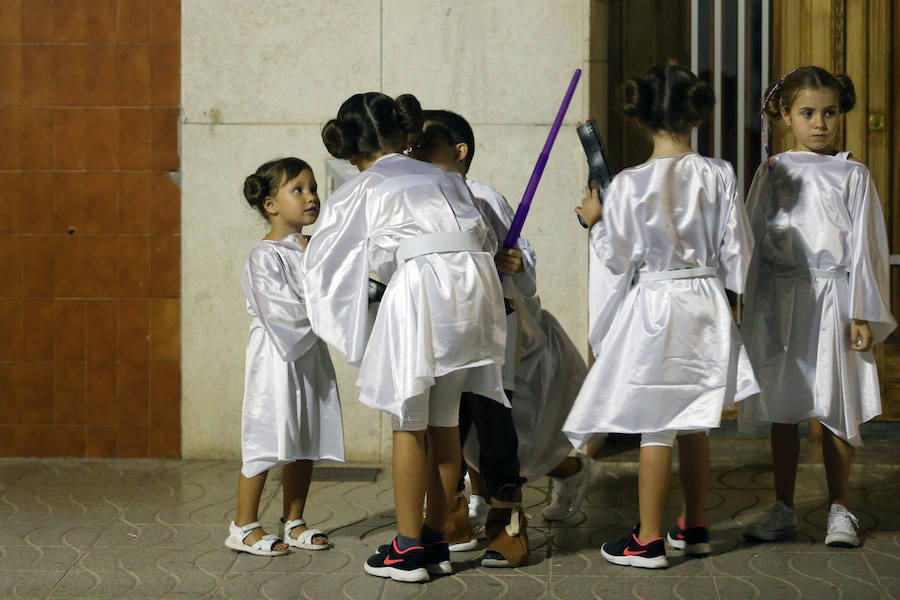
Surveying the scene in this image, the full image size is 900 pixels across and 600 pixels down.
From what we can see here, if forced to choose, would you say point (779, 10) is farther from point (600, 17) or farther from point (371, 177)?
point (371, 177)

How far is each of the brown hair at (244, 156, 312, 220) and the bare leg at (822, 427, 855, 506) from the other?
6.58ft

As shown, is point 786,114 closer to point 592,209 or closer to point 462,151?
point 592,209

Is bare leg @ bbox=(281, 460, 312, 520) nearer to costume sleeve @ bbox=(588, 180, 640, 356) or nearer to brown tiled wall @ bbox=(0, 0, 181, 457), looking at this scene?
costume sleeve @ bbox=(588, 180, 640, 356)

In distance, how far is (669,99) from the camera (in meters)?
3.50

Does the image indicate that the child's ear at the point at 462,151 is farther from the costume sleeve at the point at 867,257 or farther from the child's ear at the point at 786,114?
the costume sleeve at the point at 867,257

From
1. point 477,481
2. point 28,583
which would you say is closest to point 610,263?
point 477,481

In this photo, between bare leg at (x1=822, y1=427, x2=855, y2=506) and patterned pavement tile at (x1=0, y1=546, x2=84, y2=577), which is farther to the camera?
bare leg at (x1=822, y1=427, x2=855, y2=506)

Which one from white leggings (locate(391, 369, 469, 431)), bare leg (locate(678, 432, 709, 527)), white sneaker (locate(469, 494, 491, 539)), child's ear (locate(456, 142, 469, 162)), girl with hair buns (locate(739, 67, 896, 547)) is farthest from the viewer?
white sneaker (locate(469, 494, 491, 539))

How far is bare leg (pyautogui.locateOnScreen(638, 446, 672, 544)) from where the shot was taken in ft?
11.6

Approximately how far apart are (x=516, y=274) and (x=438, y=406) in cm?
54

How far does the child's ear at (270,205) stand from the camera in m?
3.92

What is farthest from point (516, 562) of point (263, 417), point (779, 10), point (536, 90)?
point (779, 10)

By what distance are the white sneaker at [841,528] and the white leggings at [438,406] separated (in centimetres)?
132

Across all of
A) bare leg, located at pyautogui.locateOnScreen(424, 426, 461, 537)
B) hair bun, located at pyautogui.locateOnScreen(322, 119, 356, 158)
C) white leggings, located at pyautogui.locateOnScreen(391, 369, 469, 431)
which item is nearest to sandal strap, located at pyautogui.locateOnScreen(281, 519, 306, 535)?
bare leg, located at pyautogui.locateOnScreen(424, 426, 461, 537)
